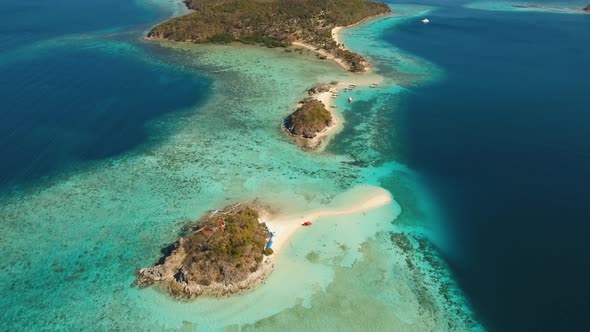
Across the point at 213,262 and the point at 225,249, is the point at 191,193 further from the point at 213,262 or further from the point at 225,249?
the point at 213,262

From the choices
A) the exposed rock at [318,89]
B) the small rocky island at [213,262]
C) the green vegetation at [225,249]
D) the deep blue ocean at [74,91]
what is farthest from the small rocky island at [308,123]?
the small rocky island at [213,262]

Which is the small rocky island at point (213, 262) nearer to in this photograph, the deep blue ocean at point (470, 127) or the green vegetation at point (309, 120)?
the deep blue ocean at point (470, 127)

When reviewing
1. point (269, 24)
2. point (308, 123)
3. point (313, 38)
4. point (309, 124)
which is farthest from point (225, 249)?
point (269, 24)

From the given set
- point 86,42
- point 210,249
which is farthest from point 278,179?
point 86,42

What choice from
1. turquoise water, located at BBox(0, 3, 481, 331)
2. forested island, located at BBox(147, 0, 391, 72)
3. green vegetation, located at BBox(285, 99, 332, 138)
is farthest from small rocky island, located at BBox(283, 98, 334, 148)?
forested island, located at BBox(147, 0, 391, 72)

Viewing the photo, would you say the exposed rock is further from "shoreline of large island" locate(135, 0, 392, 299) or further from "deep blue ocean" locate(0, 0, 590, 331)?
"shoreline of large island" locate(135, 0, 392, 299)
